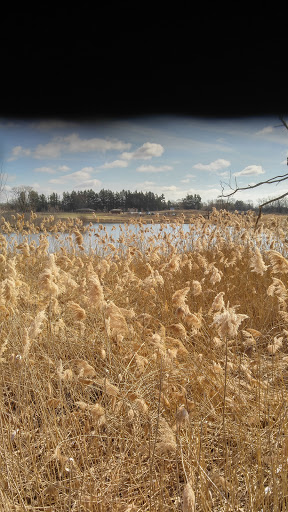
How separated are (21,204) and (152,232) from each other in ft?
13.6

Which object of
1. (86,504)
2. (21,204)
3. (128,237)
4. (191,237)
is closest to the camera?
(86,504)

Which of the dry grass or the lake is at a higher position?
the lake

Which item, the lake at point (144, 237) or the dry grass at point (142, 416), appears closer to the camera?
the dry grass at point (142, 416)

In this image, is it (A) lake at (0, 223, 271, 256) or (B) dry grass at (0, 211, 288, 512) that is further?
(A) lake at (0, 223, 271, 256)

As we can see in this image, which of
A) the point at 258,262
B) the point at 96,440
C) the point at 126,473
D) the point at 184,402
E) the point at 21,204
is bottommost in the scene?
the point at 126,473

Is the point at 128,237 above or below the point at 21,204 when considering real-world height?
below

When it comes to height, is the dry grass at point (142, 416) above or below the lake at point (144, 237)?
below

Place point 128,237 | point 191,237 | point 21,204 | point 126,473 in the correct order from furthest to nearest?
point 21,204, point 128,237, point 191,237, point 126,473

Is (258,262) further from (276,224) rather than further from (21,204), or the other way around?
(21,204)

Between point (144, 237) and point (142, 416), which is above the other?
point (144, 237)

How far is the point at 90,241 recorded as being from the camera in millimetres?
6176

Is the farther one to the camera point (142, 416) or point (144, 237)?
point (144, 237)

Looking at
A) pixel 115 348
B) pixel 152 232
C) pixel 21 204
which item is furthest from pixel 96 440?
pixel 21 204

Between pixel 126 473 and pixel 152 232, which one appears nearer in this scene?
pixel 126 473
